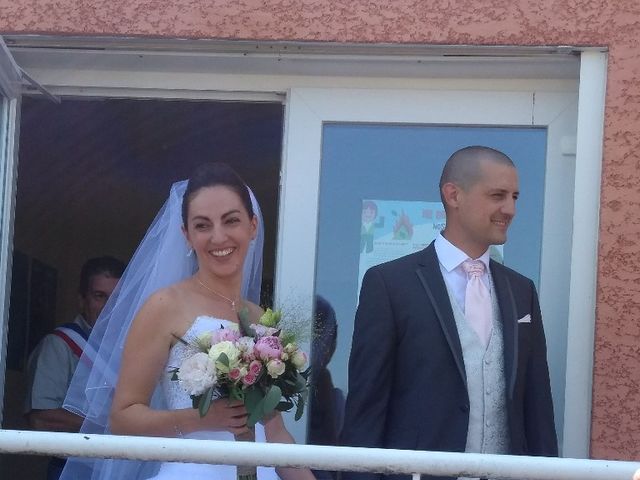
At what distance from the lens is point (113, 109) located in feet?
21.6

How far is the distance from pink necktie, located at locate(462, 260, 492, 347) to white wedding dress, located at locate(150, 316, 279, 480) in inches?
31.4

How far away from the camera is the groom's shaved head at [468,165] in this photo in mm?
4449

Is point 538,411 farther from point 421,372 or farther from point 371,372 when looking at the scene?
point 371,372

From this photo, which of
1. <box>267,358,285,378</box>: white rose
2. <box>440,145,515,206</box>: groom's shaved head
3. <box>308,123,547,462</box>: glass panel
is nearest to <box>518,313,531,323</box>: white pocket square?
<box>440,145,515,206</box>: groom's shaved head

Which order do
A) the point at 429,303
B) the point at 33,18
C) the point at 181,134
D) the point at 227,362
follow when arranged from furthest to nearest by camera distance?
the point at 181,134 → the point at 33,18 → the point at 429,303 → the point at 227,362

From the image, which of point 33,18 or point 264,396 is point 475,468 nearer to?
point 264,396

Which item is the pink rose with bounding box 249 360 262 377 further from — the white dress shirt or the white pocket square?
the white pocket square

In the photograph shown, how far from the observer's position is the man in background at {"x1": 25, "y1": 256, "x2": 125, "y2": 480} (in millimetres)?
5973

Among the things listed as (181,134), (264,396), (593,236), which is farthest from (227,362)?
(181,134)

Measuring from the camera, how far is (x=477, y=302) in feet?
14.2

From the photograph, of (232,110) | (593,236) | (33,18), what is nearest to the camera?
(593,236)

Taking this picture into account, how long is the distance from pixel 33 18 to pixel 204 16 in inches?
26.6

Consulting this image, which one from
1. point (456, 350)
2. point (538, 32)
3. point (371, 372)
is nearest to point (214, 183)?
point (371, 372)

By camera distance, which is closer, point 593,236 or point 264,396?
point 264,396
